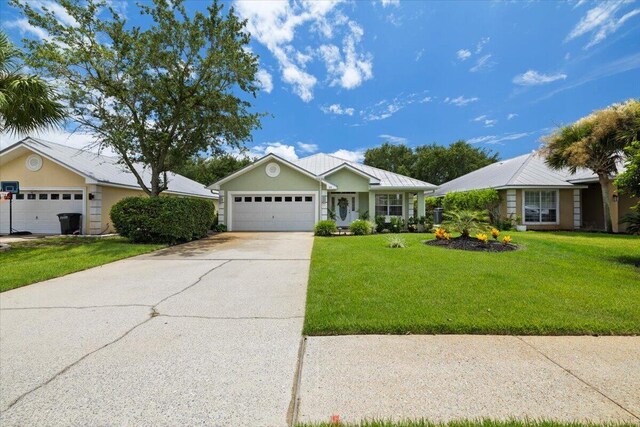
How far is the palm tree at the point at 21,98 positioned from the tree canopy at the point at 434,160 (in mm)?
34172

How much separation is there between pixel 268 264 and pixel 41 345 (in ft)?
16.6

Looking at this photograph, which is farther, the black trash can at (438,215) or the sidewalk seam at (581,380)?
the black trash can at (438,215)

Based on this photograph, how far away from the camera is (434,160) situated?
37.3m

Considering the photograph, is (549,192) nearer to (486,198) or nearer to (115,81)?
(486,198)

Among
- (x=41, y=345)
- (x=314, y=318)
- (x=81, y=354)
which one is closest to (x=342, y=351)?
(x=314, y=318)

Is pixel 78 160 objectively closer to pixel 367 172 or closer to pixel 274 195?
pixel 274 195

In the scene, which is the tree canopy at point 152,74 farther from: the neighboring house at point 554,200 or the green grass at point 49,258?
the neighboring house at point 554,200

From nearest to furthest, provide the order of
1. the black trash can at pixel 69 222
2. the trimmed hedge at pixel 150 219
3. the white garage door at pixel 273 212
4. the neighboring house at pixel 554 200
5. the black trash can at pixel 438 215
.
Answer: the trimmed hedge at pixel 150 219 < the black trash can at pixel 69 222 < the neighboring house at pixel 554 200 < the white garage door at pixel 273 212 < the black trash can at pixel 438 215

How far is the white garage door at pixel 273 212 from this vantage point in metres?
18.0

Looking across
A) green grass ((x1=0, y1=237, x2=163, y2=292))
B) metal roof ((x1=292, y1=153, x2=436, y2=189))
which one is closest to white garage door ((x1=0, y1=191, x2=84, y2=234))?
green grass ((x1=0, y1=237, x2=163, y2=292))

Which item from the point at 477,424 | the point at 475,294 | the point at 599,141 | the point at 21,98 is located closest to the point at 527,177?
the point at 599,141

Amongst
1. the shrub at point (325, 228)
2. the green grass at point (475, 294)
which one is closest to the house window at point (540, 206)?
the green grass at point (475, 294)

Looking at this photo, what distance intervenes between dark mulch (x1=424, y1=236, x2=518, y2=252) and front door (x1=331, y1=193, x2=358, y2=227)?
9285mm

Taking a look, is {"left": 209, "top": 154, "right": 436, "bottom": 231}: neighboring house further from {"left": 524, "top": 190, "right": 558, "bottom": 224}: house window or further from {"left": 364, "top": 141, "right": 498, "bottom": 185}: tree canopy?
{"left": 364, "top": 141, "right": 498, "bottom": 185}: tree canopy
